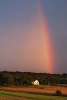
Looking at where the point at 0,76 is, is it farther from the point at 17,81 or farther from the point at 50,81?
the point at 50,81

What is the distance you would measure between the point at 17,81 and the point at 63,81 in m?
35.5

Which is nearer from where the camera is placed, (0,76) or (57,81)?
(0,76)

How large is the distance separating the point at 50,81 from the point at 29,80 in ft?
69.9

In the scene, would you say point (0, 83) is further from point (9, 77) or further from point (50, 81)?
point (50, 81)

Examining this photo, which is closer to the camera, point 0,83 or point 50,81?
point 0,83

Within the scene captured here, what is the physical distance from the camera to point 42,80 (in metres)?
161

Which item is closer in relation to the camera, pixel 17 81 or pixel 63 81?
pixel 17 81

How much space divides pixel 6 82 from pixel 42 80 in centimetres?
3229

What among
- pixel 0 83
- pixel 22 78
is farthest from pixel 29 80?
pixel 0 83

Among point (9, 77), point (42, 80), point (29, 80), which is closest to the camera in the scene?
point (9, 77)

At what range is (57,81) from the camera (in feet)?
534

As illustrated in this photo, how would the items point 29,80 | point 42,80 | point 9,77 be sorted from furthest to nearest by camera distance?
point 42,80 < point 29,80 < point 9,77

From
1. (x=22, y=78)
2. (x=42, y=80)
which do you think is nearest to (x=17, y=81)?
(x=22, y=78)

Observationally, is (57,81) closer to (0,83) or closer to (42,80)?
(42,80)
